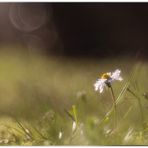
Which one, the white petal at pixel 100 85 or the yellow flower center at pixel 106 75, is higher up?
the yellow flower center at pixel 106 75

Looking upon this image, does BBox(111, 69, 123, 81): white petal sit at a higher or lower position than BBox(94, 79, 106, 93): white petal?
higher

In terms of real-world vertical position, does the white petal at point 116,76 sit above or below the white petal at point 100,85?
above

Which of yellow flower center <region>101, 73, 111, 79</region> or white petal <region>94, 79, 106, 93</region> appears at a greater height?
yellow flower center <region>101, 73, 111, 79</region>

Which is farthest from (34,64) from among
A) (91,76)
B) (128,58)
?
(128,58)

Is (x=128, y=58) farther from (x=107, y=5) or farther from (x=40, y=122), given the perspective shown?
(x=40, y=122)
